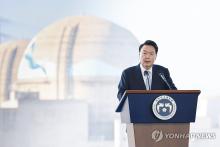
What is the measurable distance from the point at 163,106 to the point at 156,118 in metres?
0.11

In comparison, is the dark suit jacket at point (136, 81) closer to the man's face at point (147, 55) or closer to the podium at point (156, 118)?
the man's face at point (147, 55)

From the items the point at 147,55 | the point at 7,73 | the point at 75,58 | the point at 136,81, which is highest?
the point at 75,58

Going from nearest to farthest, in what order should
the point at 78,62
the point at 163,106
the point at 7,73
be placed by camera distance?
the point at 163,106 < the point at 7,73 < the point at 78,62

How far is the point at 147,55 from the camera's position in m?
4.11

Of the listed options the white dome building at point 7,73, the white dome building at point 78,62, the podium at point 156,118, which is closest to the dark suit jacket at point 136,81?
the podium at point 156,118

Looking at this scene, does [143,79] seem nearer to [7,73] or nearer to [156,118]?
[156,118]

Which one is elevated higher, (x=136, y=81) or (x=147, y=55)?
(x=147, y=55)

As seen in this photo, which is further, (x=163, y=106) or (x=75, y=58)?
(x=75, y=58)

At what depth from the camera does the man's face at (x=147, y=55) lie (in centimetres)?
409

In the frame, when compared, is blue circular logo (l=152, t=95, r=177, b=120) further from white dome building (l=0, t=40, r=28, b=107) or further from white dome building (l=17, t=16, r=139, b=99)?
white dome building (l=17, t=16, r=139, b=99)

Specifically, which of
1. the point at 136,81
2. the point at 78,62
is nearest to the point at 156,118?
the point at 136,81

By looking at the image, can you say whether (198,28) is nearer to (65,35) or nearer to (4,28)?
(4,28)

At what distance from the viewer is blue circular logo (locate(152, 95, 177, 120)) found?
3.80 m

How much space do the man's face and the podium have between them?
0.41 metres
